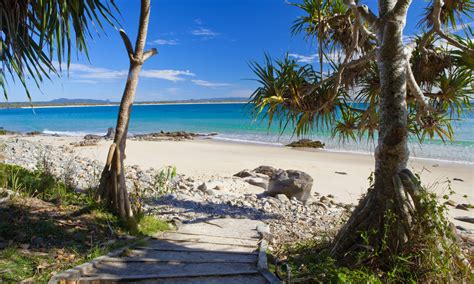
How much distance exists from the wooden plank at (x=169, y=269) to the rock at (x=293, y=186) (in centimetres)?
439

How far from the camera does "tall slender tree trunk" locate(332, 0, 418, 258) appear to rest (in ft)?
12.1

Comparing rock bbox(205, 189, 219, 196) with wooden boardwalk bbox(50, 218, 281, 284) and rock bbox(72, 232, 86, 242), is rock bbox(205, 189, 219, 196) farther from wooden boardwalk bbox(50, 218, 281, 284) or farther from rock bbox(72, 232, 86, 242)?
rock bbox(72, 232, 86, 242)

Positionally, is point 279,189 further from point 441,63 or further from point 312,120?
point 441,63

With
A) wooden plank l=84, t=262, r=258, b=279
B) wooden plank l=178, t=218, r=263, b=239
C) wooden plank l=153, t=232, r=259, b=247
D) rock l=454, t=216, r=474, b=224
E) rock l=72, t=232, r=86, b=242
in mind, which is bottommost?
rock l=454, t=216, r=474, b=224

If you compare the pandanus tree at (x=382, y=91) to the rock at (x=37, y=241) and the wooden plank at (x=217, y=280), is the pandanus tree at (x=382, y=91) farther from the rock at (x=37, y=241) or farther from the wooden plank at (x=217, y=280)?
the rock at (x=37, y=241)

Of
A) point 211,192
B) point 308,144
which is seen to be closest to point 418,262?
point 211,192

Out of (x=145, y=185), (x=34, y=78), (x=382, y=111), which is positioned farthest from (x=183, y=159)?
(x=382, y=111)

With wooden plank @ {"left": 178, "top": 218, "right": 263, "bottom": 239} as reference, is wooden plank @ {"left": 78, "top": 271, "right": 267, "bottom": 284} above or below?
above

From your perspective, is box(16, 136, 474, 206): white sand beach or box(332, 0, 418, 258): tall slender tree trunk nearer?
box(332, 0, 418, 258): tall slender tree trunk

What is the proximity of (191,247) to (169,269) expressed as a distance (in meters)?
0.79

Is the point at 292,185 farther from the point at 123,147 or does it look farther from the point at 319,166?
the point at 319,166

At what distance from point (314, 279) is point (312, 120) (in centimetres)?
285

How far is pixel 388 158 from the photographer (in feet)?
12.6

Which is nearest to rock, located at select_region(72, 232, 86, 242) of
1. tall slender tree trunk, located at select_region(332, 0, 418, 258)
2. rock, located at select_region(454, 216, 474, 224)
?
tall slender tree trunk, located at select_region(332, 0, 418, 258)
